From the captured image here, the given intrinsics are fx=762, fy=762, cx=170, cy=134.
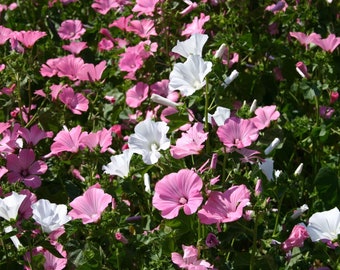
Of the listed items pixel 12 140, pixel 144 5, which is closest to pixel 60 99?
pixel 12 140

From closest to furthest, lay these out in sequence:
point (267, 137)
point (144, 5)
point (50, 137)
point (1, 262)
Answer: point (1, 262)
point (267, 137)
point (50, 137)
point (144, 5)

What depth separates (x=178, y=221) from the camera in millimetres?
2113

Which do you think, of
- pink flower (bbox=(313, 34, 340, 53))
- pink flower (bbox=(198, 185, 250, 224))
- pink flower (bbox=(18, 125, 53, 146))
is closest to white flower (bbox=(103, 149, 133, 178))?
pink flower (bbox=(198, 185, 250, 224))

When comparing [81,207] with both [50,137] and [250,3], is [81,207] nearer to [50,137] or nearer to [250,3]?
[50,137]

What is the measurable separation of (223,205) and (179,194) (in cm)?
12

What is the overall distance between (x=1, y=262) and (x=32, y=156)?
426mm

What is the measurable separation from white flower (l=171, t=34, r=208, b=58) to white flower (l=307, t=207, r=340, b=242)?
0.64m

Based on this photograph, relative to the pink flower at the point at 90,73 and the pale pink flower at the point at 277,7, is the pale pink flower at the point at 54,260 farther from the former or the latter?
the pale pink flower at the point at 277,7

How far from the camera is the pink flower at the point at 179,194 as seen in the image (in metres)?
1.93

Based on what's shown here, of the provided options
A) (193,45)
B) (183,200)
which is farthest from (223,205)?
(193,45)

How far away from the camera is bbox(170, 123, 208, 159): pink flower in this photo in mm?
2092

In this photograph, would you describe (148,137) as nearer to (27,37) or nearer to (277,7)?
(27,37)

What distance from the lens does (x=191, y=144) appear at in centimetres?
211

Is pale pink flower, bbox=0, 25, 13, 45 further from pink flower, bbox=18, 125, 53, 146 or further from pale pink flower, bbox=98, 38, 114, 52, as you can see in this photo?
pale pink flower, bbox=98, 38, 114, 52
